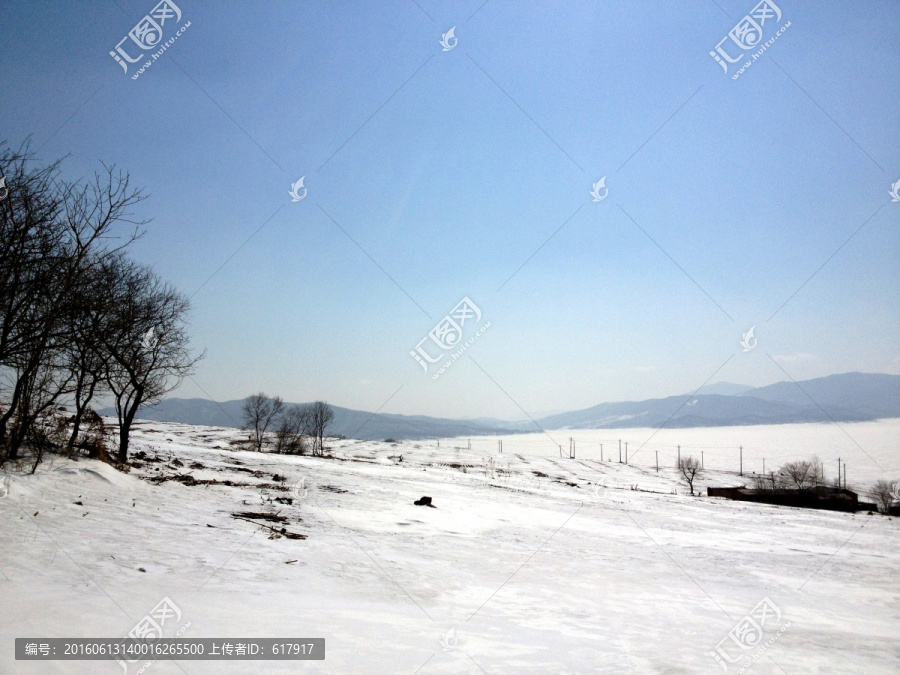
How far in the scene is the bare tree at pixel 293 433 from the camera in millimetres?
47375

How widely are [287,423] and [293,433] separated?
1.57 m

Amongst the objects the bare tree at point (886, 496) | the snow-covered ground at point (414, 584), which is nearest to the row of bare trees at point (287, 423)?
the snow-covered ground at point (414, 584)

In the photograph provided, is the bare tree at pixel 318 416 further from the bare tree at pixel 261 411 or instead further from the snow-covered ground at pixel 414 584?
the snow-covered ground at pixel 414 584

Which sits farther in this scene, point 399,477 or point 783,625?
point 399,477

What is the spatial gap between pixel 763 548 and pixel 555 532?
638 cm

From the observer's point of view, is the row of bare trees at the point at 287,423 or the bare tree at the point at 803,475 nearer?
the bare tree at the point at 803,475

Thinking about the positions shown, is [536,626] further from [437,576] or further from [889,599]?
[889,599]

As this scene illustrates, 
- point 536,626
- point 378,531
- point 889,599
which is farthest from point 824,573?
point 378,531

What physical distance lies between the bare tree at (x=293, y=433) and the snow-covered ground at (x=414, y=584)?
2777 cm

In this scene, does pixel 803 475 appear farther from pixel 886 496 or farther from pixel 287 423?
pixel 287 423

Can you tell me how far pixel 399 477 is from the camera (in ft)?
74.2

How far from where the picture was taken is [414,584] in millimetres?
7871

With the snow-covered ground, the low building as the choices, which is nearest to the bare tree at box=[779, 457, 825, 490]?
the low building

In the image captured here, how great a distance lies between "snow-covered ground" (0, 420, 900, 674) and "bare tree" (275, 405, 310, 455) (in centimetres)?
2777
